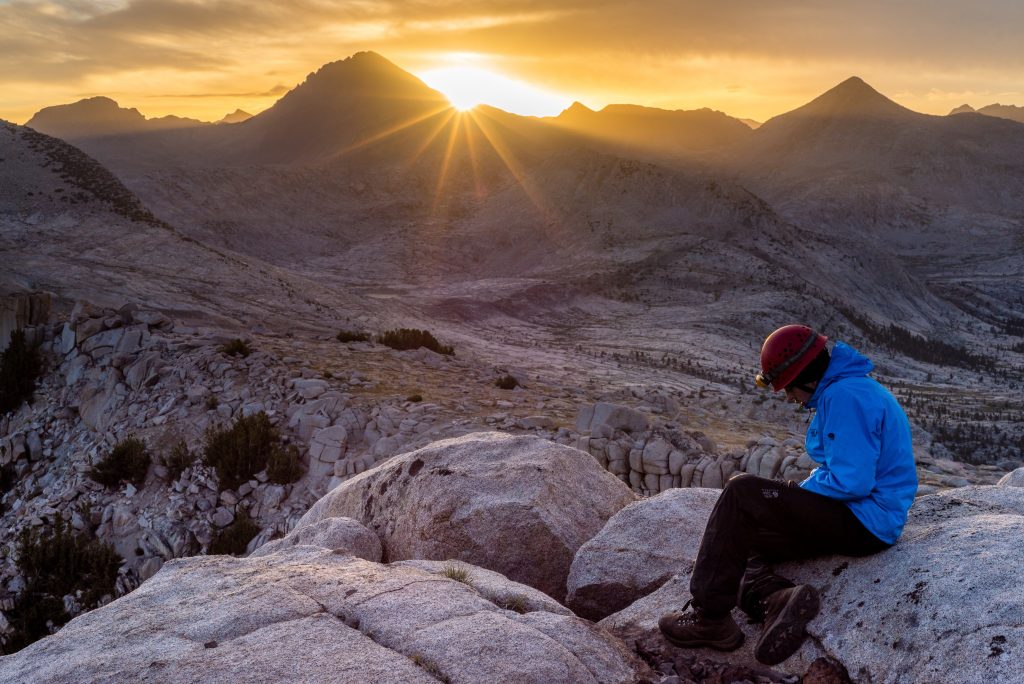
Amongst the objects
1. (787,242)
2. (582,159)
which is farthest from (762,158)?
(787,242)

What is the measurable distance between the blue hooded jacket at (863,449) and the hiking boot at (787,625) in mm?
602

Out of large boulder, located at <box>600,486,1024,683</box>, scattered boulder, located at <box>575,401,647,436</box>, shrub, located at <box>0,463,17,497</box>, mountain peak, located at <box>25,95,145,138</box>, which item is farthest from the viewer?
mountain peak, located at <box>25,95,145,138</box>

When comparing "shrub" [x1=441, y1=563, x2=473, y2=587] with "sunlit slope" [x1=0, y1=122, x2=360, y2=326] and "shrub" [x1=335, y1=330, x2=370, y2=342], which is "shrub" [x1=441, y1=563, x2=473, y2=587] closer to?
"shrub" [x1=335, y1=330, x2=370, y2=342]

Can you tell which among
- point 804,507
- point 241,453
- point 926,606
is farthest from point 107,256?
point 926,606

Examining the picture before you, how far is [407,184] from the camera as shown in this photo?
8350 cm

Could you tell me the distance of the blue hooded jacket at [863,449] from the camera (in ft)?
14.7

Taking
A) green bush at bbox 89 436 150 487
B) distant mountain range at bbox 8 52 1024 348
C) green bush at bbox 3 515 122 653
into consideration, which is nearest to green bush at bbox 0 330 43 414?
green bush at bbox 89 436 150 487

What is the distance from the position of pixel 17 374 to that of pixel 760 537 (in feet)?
54.3

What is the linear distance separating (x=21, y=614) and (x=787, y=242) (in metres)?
52.8

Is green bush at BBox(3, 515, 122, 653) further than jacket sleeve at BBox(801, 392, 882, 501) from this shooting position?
Yes

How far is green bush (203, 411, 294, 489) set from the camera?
40.2ft

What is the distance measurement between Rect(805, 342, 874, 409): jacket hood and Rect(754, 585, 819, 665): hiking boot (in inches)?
48.1

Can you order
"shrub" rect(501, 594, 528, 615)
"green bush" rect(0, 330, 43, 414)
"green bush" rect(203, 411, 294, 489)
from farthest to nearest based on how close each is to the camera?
"green bush" rect(0, 330, 43, 414), "green bush" rect(203, 411, 294, 489), "shrub" rect(501, 594, 528, 615)

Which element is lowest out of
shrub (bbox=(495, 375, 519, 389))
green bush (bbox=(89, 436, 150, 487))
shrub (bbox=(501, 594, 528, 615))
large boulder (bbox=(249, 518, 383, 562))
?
green bush (bbox=(89, 436, 150, 487))
